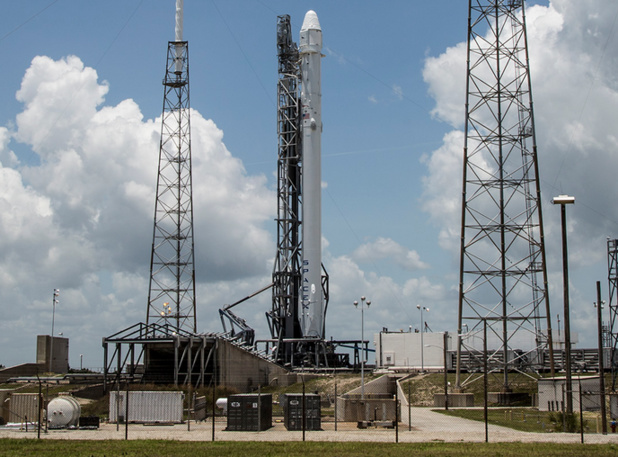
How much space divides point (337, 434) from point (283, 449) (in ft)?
21.4

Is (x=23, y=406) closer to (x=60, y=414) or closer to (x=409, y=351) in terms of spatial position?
(x=60, y=414)

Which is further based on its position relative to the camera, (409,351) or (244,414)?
(409,351)

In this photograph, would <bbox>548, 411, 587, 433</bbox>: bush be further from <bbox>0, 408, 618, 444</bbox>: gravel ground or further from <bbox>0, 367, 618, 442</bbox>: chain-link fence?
<bbox>0, 408, 618, 444</bbox>: gravel ground

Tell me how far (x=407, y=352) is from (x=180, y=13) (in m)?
37.7

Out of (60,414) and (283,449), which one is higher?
(60,414)

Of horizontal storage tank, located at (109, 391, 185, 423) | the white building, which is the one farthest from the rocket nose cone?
horizontal storage tank, located at (109, 391, 185, 423)

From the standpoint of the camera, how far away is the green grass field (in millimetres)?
22875

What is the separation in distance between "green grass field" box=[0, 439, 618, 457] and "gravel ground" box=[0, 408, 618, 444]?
2.17 metres

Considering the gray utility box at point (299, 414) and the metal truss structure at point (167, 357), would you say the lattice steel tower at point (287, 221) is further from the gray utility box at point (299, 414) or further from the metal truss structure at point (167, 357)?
the gray utility box at point (299, 414)

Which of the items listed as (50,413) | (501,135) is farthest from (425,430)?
(501,135)

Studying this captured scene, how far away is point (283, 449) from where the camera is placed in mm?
24172

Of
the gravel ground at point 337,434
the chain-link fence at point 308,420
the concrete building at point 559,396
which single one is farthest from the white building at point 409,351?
the gravel ground at point 337,434

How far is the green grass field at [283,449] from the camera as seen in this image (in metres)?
22.9

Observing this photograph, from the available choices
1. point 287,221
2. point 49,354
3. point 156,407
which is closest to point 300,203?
point 287,221
